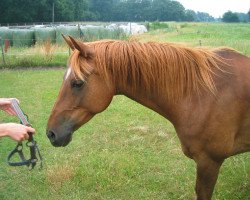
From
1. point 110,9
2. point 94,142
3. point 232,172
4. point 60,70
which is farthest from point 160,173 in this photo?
point 110,9

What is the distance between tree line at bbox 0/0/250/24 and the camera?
4909 centimetres

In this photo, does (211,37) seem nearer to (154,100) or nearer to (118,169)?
(118,169)

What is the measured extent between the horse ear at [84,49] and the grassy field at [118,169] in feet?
2.79

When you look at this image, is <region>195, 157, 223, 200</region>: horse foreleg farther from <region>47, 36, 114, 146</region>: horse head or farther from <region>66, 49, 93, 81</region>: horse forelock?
<region>66, 49, 93, 81</region>: horse forelock

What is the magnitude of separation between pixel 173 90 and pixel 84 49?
831 millimetres

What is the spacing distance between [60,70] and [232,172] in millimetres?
10042

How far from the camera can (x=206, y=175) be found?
294cm

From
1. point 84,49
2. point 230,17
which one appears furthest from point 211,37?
point 230,17

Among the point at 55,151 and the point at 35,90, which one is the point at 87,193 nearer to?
the point at 55,151

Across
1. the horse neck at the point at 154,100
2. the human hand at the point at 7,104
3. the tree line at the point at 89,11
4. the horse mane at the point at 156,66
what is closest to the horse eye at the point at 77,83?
the horse mane at the point at 156,66

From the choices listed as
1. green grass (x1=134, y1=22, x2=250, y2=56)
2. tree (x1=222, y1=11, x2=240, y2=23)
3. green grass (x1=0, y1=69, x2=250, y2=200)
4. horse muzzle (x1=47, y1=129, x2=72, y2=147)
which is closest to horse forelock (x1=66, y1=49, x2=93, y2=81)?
horse muzzle (x1=47, y1=129, x2=72, y2=147)

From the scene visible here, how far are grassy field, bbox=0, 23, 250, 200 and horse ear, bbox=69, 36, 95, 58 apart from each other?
0.85m

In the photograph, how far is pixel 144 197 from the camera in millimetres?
4027

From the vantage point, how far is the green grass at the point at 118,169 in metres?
4.11
